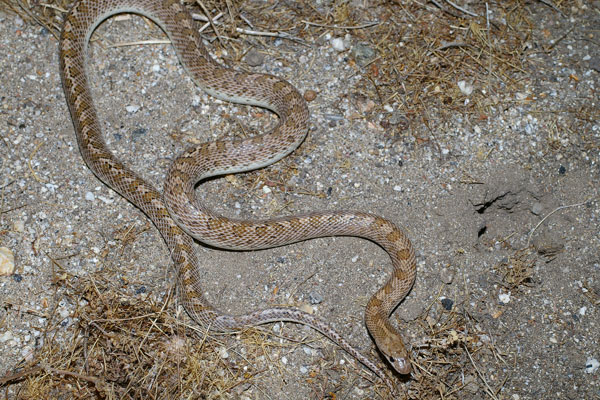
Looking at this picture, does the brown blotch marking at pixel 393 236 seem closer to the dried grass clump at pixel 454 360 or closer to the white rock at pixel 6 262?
the dried grass clump at pixel 454 360

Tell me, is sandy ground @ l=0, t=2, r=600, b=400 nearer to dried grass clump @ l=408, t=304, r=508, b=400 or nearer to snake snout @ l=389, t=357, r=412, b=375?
dried grass clump @ l=408, t=304, r=508, b=400

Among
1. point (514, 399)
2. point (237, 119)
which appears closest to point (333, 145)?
point (237, 119)

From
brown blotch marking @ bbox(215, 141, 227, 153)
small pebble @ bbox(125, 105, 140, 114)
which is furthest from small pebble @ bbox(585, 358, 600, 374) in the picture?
small pebble @ bbox(125, 105, 140, 114)

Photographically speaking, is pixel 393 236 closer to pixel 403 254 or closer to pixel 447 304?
pixel 403 254

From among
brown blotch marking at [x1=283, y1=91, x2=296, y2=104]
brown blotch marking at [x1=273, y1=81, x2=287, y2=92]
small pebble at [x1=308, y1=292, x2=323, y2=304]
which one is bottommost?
small pebble at [x1=308, y1=292, x2=323, y2=304]

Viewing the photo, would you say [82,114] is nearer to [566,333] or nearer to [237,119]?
[237,119]
